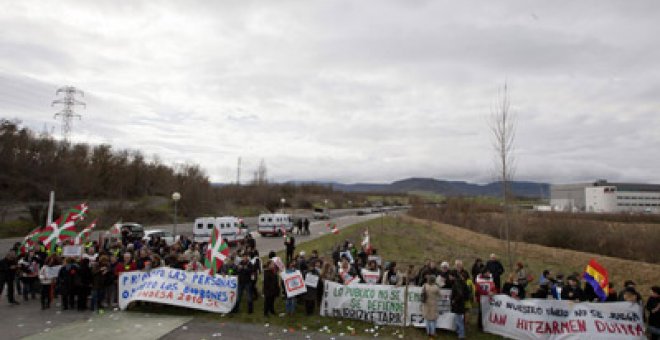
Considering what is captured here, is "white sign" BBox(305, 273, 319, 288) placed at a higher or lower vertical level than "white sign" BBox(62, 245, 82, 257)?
lower

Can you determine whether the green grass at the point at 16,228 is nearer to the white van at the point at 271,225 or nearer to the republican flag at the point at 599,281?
the white van at the point at 271,225

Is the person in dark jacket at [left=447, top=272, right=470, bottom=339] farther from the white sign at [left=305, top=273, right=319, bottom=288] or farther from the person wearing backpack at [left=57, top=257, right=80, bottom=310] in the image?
the person wearing backpack at [left=57, top=257, right=80, bottom=310]

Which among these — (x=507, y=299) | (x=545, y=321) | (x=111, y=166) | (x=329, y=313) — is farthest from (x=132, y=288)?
(x=111, y=166)

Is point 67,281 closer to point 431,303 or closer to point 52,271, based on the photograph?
point 52,271

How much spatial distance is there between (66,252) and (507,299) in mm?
15985

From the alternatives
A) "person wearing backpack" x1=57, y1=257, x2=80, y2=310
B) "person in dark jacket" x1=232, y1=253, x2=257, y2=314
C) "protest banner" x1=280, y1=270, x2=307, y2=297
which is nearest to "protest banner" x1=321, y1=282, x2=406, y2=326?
"protest banner" x1=280, y1=270, x2=307, y2=297

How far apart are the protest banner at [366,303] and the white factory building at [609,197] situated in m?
144

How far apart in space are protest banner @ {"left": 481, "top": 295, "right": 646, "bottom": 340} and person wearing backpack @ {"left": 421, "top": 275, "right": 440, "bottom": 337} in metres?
1.68

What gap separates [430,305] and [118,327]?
8.69 m

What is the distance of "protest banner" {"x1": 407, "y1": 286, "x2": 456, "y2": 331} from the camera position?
11688mm

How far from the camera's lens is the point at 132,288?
13.2 metres

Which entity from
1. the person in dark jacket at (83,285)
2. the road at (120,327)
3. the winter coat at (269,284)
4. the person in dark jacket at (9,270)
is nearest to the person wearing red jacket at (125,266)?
the person in dark jacket at (83,285)

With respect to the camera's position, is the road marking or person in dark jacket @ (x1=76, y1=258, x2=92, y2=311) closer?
the road marking

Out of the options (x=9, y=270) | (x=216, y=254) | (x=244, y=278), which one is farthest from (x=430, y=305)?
(x=9, y=270)
